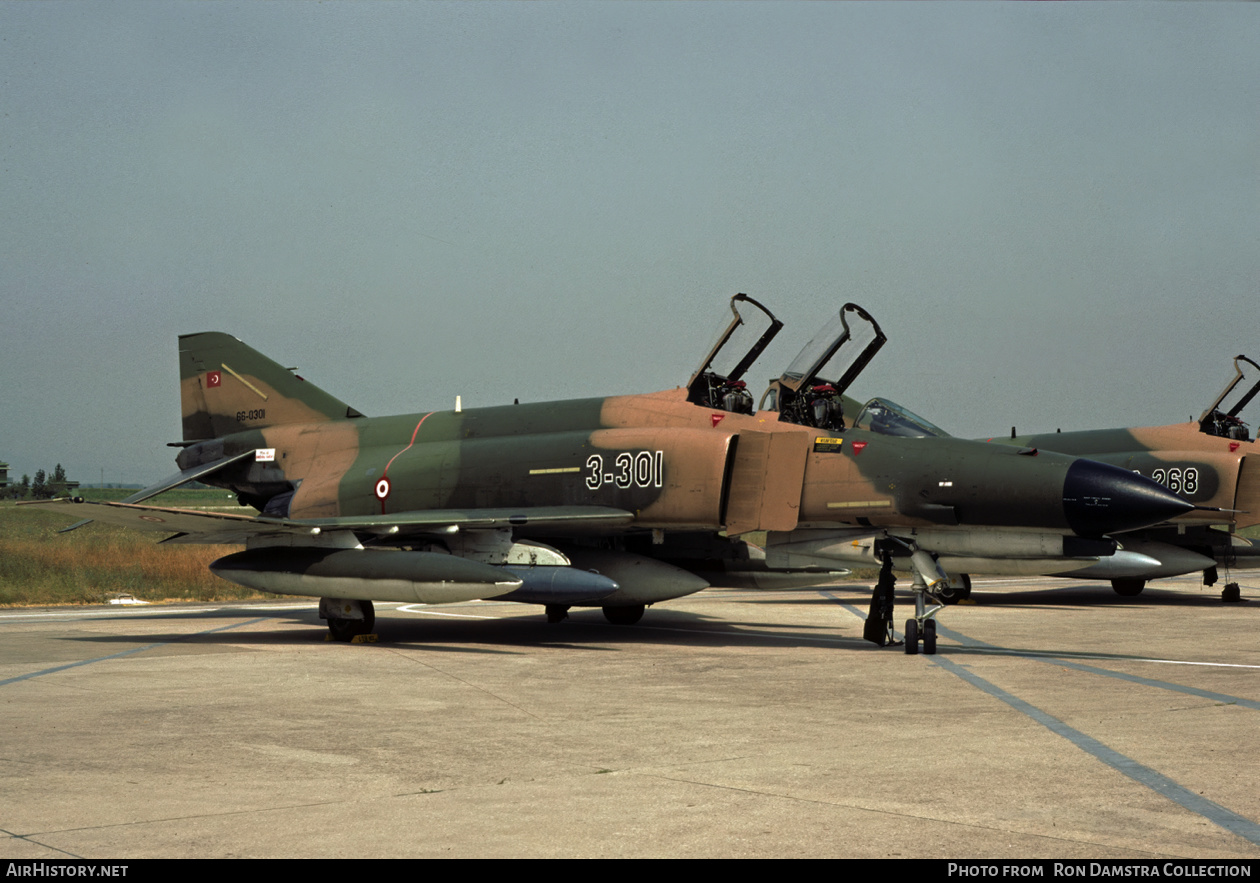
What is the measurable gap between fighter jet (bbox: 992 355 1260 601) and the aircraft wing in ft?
33.0

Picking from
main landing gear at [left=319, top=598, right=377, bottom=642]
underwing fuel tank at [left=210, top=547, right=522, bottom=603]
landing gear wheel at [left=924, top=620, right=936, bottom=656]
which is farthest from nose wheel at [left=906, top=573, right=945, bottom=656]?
main landing gear at [left=319, top=598, right=377, bottom=642]

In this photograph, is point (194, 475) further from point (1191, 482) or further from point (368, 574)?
point (1191, 482)

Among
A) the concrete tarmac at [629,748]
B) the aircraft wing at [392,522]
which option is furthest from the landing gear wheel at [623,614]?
the aircraft wing at [392,522]

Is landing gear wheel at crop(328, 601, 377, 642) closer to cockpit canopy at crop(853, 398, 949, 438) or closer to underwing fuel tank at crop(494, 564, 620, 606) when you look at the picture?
underwing fuel tank at crop(494, 564, 620, 606)

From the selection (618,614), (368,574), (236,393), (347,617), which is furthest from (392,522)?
(236,393)

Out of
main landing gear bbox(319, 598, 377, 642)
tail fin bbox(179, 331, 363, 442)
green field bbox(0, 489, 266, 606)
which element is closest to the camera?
main landing gear bbox(319, 598, 377, 642)

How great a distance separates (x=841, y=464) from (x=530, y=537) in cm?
402

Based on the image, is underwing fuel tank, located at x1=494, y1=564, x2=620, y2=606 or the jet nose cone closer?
the jet nose cone

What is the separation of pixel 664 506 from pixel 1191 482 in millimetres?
12074

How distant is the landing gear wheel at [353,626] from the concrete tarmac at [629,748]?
342 millimetres

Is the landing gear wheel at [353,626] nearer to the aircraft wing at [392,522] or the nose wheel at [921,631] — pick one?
the aircraft wing at [392,522]

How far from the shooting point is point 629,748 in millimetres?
6918

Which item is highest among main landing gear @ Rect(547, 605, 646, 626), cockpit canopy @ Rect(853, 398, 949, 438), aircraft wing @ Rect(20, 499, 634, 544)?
cockpit canopy @ Rect(853, 398, 949, 438)

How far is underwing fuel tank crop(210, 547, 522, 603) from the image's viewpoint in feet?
41.3
